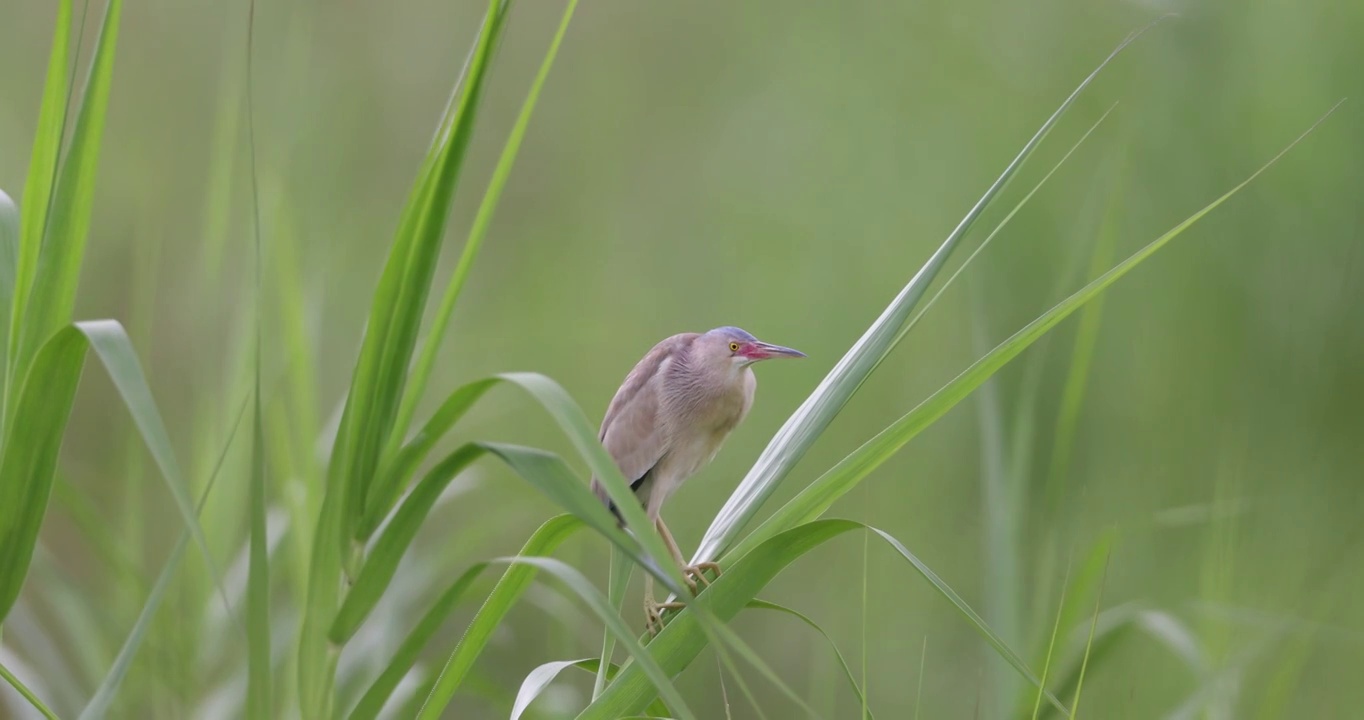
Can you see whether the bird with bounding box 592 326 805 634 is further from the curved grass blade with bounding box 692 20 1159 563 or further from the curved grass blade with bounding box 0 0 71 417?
the curved grass blade with bounding box 0 0 71 417

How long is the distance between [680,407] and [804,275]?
198 centimetres

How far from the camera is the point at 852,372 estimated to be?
0.78 metres

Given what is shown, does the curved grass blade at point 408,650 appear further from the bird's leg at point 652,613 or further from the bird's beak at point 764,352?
the bird's beak at point 764,352

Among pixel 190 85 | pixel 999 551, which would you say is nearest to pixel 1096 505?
pixel 999 551

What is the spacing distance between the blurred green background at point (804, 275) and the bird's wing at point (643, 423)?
0.47 meters

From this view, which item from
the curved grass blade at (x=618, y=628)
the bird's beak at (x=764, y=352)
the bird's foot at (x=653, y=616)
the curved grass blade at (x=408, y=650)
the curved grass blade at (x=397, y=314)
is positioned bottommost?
the bird's foot at (x=653, y=616)

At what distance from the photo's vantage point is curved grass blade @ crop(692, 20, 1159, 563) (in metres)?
0.76

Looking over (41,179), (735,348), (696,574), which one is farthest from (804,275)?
(41,179)

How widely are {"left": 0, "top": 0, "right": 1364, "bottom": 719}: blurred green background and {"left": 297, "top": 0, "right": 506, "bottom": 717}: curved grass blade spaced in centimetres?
75

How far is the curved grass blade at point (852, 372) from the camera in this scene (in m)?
0.76

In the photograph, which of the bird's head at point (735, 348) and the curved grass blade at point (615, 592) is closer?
the curved grass blade at point (615, 592)

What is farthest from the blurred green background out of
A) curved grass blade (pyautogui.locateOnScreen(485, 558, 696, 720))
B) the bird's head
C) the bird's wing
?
curved grass blade (pyautogui.locateOnScreen(485, 558, 696, 720))

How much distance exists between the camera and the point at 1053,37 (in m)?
2.91

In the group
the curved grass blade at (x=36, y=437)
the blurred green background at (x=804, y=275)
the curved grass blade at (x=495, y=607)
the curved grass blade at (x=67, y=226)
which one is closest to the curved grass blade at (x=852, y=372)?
the curved grass blade at (x=495, y=607)
